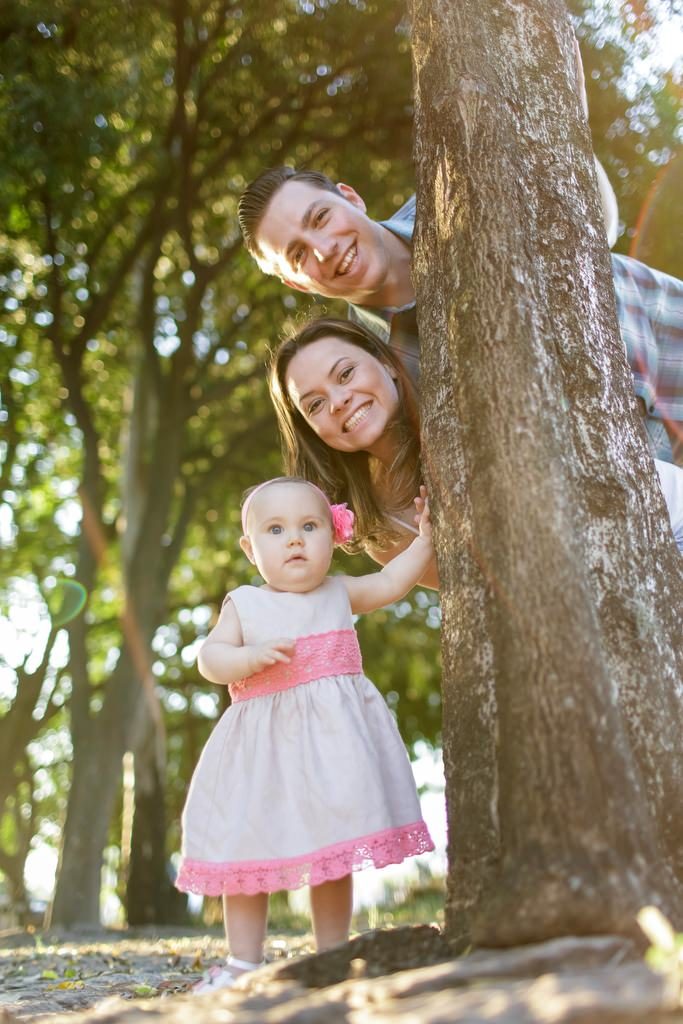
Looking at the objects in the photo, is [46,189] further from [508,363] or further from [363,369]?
[508,363]

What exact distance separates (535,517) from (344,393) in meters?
1.71

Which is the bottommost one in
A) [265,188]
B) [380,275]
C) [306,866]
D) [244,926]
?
[244,926]

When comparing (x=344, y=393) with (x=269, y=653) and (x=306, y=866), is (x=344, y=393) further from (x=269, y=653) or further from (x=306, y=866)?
(x=306, y=866)

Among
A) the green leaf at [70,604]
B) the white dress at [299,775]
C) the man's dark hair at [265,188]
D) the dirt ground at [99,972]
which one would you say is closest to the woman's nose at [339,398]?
the white dress at [299,775]

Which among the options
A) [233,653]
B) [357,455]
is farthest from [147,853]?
[233,653]

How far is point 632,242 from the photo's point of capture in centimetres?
1039

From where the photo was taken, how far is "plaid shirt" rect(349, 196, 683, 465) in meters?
4.77

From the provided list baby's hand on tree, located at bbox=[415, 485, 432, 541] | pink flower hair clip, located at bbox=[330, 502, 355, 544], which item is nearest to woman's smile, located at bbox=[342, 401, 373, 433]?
pink flower hair clip, located at bbox=[330, 502, 355, 544]

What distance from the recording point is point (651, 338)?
4.95m

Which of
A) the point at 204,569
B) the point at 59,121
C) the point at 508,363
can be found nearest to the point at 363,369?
the point at 508,363

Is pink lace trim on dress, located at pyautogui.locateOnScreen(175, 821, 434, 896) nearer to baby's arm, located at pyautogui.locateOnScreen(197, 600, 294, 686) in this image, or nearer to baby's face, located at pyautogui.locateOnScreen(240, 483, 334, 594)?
baby's arm, located at pyautogui.locateOnScreen(197, 600, 294, 686)

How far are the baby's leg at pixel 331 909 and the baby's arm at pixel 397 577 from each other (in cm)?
97

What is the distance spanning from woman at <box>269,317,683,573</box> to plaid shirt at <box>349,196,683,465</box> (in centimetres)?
31

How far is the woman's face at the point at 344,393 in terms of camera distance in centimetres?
437
